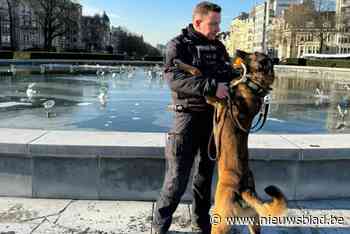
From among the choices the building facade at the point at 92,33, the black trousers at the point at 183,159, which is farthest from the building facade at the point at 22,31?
the black trousers at the point at 183,159

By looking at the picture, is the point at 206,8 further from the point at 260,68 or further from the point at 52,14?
the point at 52,14

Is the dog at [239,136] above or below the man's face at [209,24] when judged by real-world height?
Result: below

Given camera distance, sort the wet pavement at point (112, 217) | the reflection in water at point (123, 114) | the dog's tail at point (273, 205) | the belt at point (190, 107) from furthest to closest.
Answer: the reflection in water at point (123, 114) < the wet pavement at point (112, 217) < the belt at point (190, 107) < the dog's tail at point (273, 205)

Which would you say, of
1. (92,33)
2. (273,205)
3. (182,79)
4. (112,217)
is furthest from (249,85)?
(92,33)

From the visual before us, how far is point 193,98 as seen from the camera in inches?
148

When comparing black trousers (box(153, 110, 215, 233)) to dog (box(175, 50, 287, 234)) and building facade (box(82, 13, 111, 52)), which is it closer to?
dog (box(175, 50, 287, 234))

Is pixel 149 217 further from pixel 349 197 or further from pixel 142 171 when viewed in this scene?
pixel 349 197

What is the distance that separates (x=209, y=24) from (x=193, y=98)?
64cm

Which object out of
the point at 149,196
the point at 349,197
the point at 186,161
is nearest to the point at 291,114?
the point at 349,197

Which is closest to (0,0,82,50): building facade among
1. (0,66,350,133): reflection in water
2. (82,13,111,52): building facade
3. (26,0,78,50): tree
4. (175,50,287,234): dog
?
(82,13,111,52): building facade

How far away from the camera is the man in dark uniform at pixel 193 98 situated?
11.7 feet

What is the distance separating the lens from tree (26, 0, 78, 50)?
2808 inches

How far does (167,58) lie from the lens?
12.1 ft

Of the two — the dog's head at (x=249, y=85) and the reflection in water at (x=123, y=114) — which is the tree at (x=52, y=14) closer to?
the reflection in water at (x=123, y=114)
